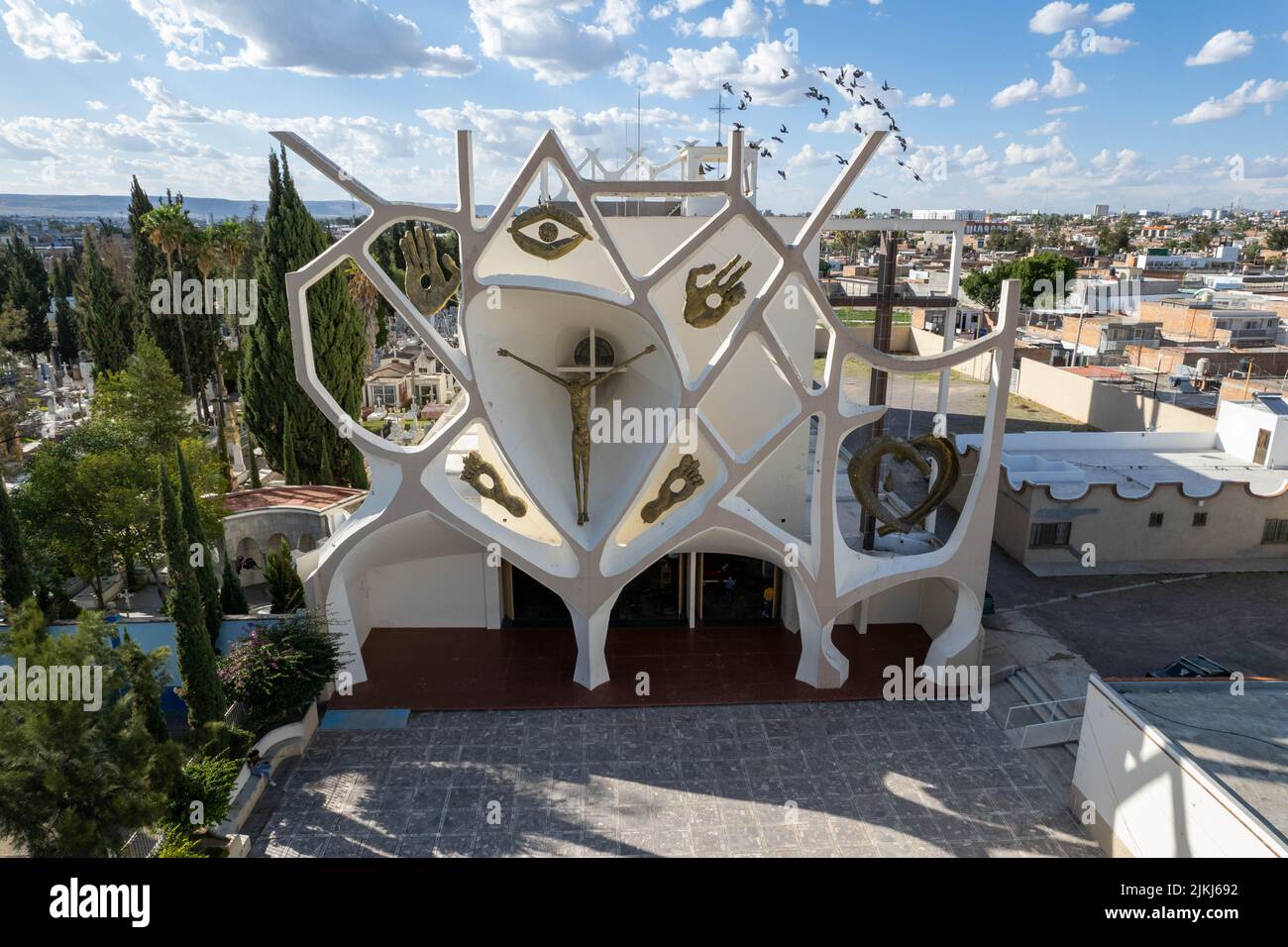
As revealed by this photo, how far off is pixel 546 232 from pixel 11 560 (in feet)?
45.6

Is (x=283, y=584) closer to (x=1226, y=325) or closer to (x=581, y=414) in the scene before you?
(x=581, y=414)

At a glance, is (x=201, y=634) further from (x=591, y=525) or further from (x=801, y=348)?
(x=801, y=348)

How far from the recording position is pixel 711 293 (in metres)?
18.4

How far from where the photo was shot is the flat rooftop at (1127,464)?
90.2ft

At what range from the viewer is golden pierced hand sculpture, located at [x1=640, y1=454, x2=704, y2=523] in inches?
746

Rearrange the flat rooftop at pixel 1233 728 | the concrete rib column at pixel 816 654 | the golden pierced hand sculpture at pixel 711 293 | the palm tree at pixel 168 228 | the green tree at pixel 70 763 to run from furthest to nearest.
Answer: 1. the palm tree at pixel 168 228
2. the concrete rib column at pixel 816 654
3. the golden pierced hand sculpture at pixel 711 293
4. the flat rooftop at pixel 1233 728
5. the green tree at pixel 70 763

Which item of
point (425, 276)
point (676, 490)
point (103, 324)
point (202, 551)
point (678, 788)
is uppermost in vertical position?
point (103, 324)

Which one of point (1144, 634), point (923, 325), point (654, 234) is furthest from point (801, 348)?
point (923, 325)

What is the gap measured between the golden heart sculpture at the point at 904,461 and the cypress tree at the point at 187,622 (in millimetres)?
14403

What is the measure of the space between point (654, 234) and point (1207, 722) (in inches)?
628

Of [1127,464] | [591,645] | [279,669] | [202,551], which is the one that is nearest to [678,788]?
[591,645]

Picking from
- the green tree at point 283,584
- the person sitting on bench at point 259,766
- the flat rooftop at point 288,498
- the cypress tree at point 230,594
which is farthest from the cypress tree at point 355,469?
the person sitting on bench at point 259,766

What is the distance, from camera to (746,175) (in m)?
24.7

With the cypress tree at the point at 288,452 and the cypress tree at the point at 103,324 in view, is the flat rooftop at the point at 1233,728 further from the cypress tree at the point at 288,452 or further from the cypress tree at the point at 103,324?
the cypress tree at the point at 103,324
